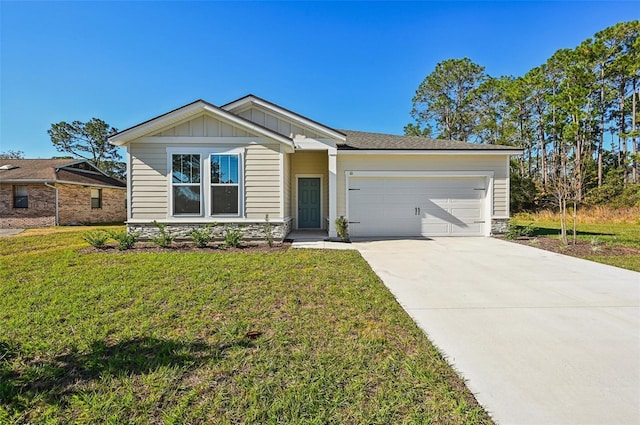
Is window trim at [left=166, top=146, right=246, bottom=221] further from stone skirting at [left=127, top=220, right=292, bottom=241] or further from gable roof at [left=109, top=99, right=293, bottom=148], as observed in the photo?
gable roof at [left=109, top=99, right=293, bottom=148]

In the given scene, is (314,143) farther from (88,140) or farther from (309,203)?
(88,140)

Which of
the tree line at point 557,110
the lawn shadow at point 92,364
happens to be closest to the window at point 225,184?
the lawn shadow at point 92,364

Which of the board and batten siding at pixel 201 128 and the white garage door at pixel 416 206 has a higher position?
the board and batten siding at pixel 201 128

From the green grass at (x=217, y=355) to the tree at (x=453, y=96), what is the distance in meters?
28.3

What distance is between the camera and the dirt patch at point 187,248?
288 inches

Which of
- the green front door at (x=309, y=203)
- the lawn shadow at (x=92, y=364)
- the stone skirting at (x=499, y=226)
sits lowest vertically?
the lawn shadow at (x=92, y=364)

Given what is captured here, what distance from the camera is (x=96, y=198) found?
1775cm

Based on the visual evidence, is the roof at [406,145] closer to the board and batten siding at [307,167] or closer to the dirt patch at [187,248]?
the board and batten siding at [307,167]

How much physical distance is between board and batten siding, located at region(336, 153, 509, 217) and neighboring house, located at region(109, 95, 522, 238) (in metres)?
0.04

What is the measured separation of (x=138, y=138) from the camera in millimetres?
8250

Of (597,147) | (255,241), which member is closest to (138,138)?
(255,241)

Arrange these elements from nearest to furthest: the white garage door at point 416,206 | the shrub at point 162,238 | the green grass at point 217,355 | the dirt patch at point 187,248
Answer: the green grass at point 217,355 → the dirt patch at point 187,248 → the shrub at point 162,238 → the white garage door at point 416,206

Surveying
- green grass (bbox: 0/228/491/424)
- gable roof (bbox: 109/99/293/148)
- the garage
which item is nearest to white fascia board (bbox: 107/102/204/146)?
gable roof (bbox: 109/99/293/148)

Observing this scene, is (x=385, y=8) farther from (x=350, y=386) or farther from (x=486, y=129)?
(x=486, y=129)
